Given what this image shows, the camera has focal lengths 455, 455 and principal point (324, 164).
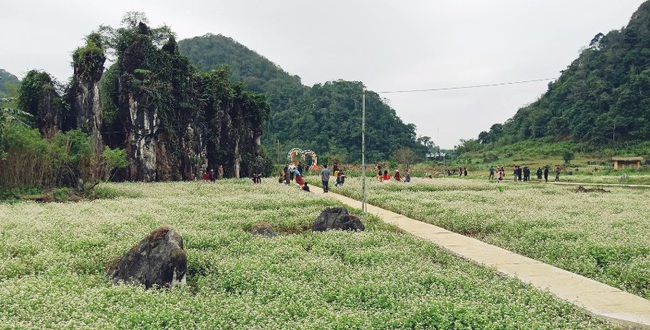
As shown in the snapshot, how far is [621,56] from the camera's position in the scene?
112125 mm

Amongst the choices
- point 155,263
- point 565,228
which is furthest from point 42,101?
point 565,228

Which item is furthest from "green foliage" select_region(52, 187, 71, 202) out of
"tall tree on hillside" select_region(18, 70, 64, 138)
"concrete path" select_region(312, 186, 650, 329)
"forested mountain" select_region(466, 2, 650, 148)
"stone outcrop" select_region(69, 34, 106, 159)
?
"forested mountain" select_region(466, 2, 650, 148)

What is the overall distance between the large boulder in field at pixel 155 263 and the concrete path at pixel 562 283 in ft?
25.7

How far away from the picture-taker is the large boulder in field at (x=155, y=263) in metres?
10.6

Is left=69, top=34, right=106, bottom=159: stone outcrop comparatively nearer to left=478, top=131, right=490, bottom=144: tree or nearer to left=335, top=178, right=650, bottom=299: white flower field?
left=335, top=178, right=650, bottom=299: white flower field

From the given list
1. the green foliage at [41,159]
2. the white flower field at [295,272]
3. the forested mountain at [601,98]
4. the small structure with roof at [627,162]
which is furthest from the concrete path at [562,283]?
the forested mountain at [601,98]

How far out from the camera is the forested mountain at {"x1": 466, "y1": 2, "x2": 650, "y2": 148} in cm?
9444

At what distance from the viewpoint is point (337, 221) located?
17172 mm

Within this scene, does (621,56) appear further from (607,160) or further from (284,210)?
(284,210)

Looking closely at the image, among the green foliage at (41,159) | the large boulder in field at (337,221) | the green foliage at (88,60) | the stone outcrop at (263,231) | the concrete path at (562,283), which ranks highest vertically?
the green foliage at (88,60)

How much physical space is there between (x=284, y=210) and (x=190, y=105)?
109 feet

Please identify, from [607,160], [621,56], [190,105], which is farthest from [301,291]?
[621,56]

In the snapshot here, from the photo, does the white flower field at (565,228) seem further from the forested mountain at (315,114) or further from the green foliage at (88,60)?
the forested mountain at (315,114)

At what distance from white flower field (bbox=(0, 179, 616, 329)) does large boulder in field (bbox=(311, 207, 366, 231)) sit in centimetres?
66
